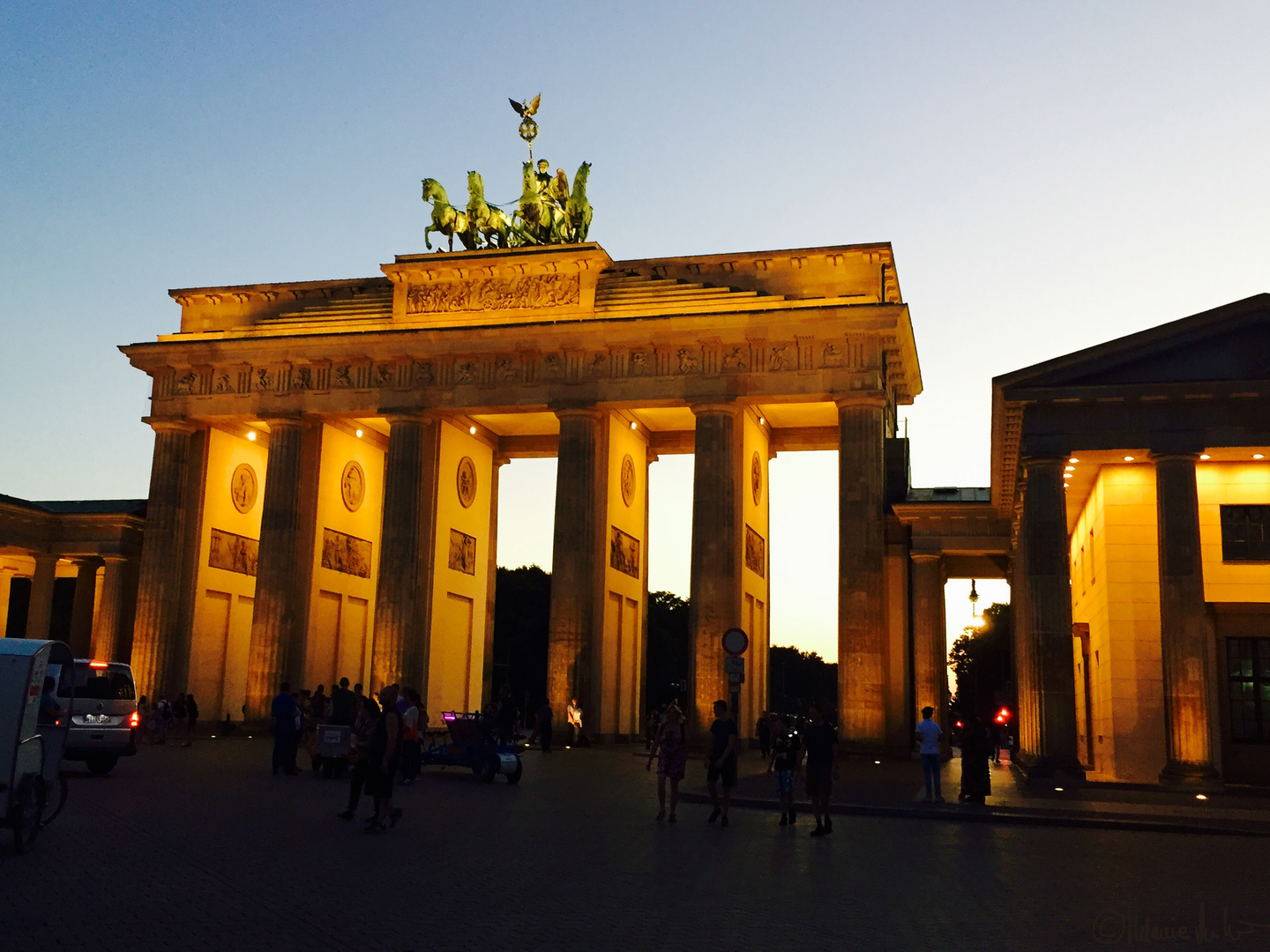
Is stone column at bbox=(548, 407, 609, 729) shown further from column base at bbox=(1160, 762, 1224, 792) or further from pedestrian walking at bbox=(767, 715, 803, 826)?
pedestrian walking at bbox=(767, 715, 803, 826)

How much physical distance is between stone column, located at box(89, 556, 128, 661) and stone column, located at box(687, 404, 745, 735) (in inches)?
956

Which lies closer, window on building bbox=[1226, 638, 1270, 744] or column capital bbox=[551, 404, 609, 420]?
window on building bbox=[1226, 638, 1270, 744]

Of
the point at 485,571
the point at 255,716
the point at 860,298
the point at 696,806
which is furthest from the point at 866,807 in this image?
the point at 485,571

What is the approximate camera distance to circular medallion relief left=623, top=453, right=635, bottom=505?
5045 cm

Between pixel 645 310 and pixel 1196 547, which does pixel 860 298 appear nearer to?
pixel 645 310

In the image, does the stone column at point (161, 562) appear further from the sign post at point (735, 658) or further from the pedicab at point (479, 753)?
the sign post at point (735, 658)

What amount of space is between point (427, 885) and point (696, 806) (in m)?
11.0

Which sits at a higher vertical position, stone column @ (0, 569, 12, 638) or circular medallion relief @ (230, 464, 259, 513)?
circular medallion relief @ (230, 464, 259, 513)

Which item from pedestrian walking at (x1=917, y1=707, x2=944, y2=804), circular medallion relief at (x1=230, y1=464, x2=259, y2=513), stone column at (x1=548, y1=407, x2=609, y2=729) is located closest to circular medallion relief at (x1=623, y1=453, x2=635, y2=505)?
stone column at (x1=548, y1=407, x2=609, y2=729)

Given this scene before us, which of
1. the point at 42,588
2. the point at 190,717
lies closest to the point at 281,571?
the point at 190,717

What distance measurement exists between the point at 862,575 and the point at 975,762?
20205 mm

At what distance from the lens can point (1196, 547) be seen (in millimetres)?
27531

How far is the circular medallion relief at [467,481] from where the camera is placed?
5247 centimetres

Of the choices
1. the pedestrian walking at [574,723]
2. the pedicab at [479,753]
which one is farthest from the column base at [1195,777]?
the pedestrian walking at [574,723]
